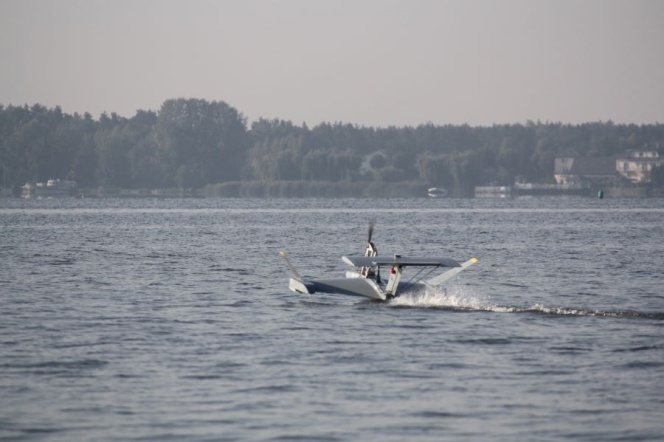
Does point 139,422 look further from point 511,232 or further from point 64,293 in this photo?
point 511,232

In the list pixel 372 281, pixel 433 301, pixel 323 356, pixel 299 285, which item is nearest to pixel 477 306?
pixel 433 301

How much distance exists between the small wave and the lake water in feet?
0.33

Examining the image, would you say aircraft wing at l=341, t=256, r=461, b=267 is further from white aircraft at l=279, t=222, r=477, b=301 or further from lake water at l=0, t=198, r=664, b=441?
lake water at l=0, t=198, r=664, b=441

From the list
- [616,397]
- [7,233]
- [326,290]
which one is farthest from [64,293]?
[7,233]

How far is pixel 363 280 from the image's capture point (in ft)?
140

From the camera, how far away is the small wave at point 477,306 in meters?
39.7

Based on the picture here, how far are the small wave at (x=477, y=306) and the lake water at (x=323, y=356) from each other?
10 centimetres

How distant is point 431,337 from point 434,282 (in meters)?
9.38

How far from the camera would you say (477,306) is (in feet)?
139

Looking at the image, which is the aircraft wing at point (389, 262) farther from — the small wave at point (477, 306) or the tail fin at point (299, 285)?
the tail fin at point (299, 285)

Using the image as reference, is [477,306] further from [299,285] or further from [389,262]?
[299,285]

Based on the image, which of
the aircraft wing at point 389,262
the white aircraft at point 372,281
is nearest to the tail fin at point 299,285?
the white aircraft at point 372,281

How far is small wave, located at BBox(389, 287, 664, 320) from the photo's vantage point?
130 feet

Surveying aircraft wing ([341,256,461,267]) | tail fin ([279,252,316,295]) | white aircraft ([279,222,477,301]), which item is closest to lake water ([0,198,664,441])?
white aircraft ([279,222,477,301])
